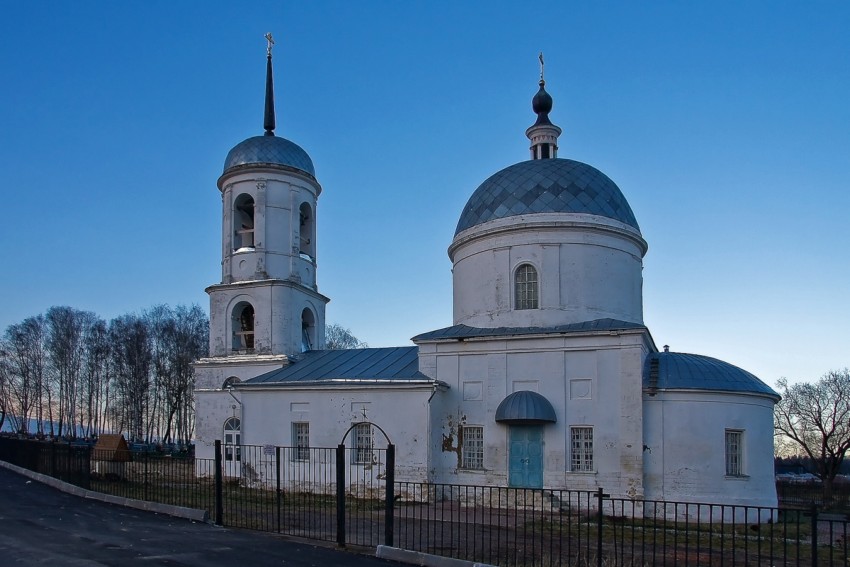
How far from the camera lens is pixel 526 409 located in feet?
65.0

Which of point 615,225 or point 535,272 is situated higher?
point 615,225

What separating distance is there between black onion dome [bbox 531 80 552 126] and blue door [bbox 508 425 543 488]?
35.0 feet

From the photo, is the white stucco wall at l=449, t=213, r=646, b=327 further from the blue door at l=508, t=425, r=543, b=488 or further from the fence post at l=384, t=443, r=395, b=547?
the fence post at l=384, t=443, r=395, b=547

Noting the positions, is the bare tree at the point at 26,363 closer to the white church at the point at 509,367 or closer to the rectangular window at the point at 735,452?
the white church at the point at 509,367

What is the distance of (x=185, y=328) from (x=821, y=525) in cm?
3893

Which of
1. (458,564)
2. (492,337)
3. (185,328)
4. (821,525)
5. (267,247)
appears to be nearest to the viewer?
(458,564)

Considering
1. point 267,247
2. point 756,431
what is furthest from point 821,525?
point 267,247

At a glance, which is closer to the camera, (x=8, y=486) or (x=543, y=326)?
(x=8, y=486)

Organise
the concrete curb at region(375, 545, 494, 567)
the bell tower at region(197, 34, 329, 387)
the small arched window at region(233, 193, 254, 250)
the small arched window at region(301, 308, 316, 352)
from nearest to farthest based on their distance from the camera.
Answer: the concrete curb at region(375, 545, 494, 567) < the bell tower at region(197, 34, 329, 387) < the small arched window at region(233, 193, 254, 250) < the small arched window at region(301, 308, 316, 352)

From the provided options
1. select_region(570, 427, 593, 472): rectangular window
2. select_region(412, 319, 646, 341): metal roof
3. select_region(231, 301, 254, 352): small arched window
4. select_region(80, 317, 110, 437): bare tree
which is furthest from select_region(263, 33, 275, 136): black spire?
select_region(80, 317, 110, 437): bare tree

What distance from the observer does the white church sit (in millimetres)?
19344

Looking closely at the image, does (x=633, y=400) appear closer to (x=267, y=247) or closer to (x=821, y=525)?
(x=821, y=525)

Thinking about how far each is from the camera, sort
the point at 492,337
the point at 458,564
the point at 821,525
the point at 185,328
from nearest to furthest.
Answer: the point at 458,564 < the point at 821,525 < the point at 492,337 < the point at 185,328

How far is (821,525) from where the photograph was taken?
18828 millimetres
